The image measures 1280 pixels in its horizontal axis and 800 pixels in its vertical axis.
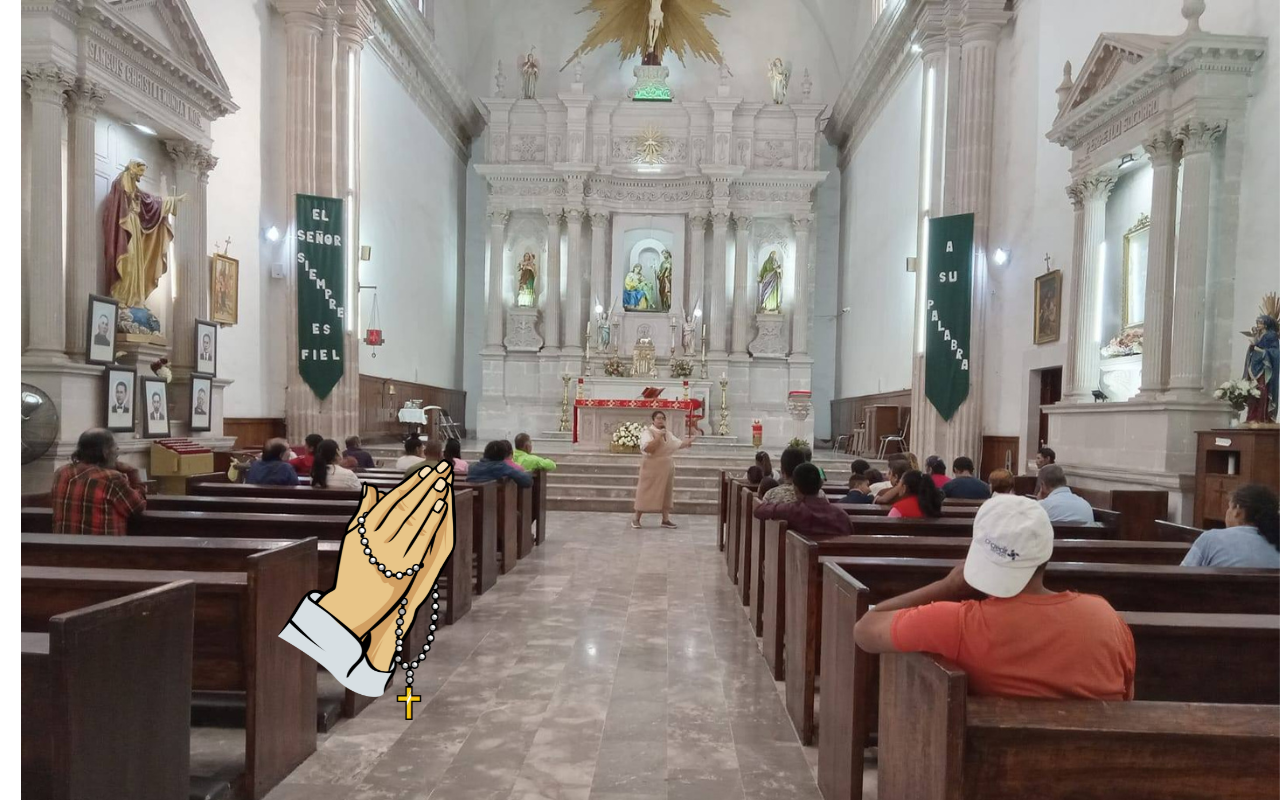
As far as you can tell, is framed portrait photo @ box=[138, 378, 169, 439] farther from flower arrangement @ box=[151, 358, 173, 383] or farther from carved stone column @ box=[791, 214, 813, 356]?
carved stone column @ box=[791, 214, 813, 356]

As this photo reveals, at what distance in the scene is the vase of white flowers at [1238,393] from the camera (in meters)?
6.59

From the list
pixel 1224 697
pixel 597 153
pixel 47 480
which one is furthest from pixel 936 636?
pixel 597 153

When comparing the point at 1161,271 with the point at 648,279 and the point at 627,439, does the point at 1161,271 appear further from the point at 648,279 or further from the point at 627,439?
the point at 648,279

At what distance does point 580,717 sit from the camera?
380 cm

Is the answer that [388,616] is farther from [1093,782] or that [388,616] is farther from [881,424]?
[881,424]

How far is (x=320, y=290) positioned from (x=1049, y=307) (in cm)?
985

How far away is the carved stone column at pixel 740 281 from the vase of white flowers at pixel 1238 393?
12.4 metres

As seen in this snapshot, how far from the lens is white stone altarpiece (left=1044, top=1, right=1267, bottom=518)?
287 inches

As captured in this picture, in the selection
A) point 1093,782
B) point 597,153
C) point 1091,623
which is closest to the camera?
point 1093,782

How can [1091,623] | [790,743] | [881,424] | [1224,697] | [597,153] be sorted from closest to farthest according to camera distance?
[1091,623] < [1224,697] < [790,743] < [881,424] < [597,153]

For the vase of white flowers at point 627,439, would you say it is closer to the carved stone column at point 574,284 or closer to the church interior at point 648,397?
the church interior at point 648,397

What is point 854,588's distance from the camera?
8.99 feet

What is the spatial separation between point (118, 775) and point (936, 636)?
7.05ft

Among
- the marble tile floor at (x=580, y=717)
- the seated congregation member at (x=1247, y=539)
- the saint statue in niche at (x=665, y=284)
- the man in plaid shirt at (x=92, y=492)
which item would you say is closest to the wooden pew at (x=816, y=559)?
the marble tile floor at (x=580, y=717)
